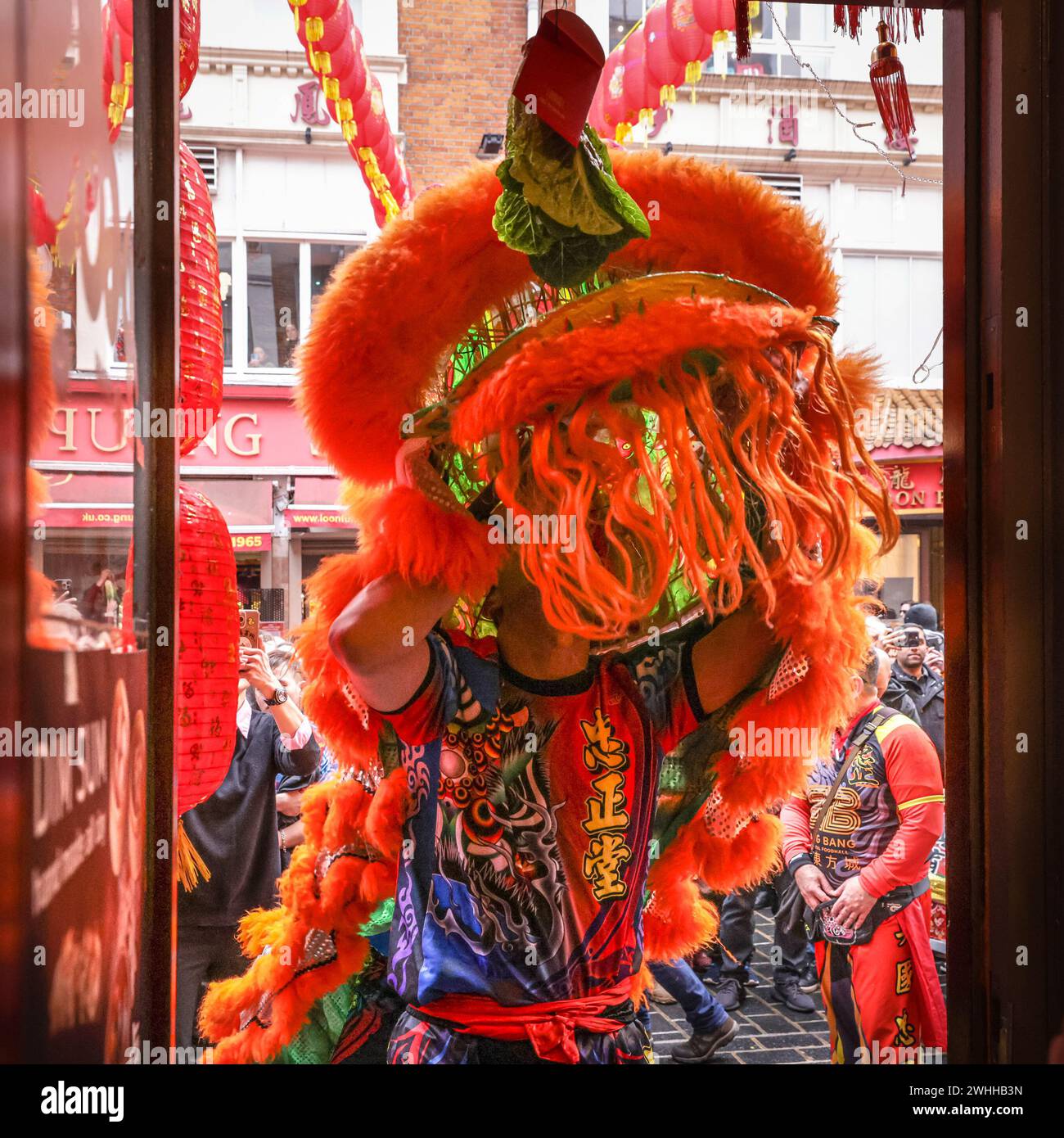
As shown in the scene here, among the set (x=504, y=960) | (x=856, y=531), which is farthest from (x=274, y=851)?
(x=856, y=531)

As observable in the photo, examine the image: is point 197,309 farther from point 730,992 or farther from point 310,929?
point 730,992

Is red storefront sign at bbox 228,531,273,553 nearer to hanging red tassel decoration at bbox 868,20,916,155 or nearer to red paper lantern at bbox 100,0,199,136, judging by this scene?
red paper lantern at bbox 100,0,199,136

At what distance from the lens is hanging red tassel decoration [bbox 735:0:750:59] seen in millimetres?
1475

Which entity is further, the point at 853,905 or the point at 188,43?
the point at 853,905

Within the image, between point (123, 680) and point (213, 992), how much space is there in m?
0.91

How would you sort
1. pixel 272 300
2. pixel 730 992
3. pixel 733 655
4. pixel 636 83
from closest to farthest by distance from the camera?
pixel 733 655, pixel 636 83, pixel 272 300, pixel 730 992

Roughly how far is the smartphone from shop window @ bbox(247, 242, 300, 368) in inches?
21.8

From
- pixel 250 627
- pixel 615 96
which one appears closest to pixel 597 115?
pixel 615 96

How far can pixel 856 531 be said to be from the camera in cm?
159

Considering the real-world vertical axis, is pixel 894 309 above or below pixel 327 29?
below

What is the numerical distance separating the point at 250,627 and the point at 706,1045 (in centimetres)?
157

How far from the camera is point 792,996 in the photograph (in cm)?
337
